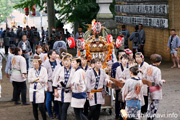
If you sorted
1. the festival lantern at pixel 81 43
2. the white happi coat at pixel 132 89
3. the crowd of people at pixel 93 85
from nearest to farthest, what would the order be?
the white happi coat at pixel 132 89 → the crowd of people at pixel 93 85 → the festival lantern at pixel 81 43

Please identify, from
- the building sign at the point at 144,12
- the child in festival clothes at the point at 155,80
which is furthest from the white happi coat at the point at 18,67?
the building sign at the point at 144,12

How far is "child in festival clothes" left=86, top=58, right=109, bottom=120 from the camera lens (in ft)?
29.3

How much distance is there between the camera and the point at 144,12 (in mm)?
22188

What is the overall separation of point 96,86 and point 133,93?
4.98ft

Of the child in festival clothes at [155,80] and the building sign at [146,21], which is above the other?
the building sign at [146,21]

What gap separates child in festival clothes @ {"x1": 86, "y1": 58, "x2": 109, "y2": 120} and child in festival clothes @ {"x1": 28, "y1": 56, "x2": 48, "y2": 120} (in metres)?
1.35

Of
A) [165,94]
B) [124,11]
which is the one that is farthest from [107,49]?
[124,11]

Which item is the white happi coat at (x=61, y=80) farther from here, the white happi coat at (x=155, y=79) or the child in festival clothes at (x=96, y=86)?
the white happi coat at (x=155, y=79)

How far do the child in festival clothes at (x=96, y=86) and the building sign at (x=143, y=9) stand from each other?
11.7m

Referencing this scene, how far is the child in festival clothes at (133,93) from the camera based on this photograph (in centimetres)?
767

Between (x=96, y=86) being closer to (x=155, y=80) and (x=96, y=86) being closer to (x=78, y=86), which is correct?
(x=78, y=86)

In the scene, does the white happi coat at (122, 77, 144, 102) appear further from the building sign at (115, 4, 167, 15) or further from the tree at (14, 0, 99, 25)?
the tree at (14, 0, 99, 25)

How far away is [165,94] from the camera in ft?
41.9

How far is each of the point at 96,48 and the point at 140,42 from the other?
29.1 feet
